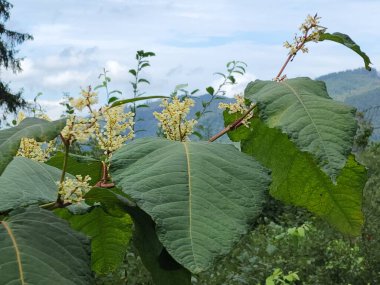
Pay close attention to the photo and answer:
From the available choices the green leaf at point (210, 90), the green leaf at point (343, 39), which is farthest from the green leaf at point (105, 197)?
the green leaf at point (210, 90)

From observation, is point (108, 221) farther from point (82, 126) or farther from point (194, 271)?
point (194, 271)

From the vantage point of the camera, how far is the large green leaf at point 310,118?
2.12 feet

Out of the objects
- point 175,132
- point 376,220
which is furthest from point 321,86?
point 376,220

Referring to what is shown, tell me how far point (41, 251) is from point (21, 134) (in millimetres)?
130

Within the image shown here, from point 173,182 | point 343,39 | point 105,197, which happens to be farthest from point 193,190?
point 343,39

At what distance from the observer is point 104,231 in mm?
916

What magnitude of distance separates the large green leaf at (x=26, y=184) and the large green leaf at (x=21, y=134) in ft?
0.13

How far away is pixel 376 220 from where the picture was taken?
7723 mm

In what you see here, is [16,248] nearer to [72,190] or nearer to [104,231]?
[72,190]

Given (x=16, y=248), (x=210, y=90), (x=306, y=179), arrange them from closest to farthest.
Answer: (x=16, y=248) → (x=306, y=179) → (x=210, y=90)

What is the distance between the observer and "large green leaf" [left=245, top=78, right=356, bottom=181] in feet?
2.12

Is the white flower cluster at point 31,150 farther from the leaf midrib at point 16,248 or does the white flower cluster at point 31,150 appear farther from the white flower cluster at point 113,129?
the leaf midrib at point 16,248

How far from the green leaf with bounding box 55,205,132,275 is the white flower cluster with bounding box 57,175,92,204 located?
0.59ft

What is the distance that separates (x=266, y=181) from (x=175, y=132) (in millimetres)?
188
